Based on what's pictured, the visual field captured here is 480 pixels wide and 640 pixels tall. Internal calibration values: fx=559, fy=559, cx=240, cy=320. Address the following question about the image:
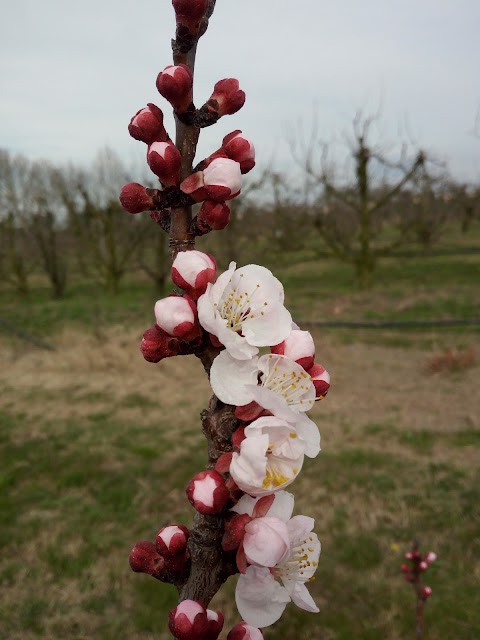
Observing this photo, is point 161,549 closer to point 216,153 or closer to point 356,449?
point 216,153

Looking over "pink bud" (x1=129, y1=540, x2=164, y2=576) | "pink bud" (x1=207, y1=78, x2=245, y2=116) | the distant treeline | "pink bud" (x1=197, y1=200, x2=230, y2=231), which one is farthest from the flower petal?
the distant treeline

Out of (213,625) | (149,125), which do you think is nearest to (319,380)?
(213,625)

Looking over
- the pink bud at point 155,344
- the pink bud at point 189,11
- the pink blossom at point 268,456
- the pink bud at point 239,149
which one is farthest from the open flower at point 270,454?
the pink bud at point 189,11

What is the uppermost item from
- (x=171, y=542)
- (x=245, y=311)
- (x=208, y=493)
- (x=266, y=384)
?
(x=245, y=311)

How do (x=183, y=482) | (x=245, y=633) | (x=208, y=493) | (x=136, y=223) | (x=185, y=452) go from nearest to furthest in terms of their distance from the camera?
(x=208, y=493)
(x=245, y=633)
(x=183, y=482)
(x=185, y=452)
(x=136, y=223)

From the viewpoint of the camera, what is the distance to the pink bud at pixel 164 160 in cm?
90

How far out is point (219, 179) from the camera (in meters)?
0.92

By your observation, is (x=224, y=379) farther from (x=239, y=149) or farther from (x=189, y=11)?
(x=189, y=11)

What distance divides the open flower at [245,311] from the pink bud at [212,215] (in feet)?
0.28

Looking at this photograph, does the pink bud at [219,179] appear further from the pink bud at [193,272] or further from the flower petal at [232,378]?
the flower petal at [232,378]

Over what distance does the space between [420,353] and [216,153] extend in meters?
8.84

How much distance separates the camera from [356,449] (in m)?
5.77

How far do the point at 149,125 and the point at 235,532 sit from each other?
0.68 m

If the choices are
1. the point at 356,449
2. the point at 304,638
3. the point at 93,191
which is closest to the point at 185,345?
the point at 304,638
